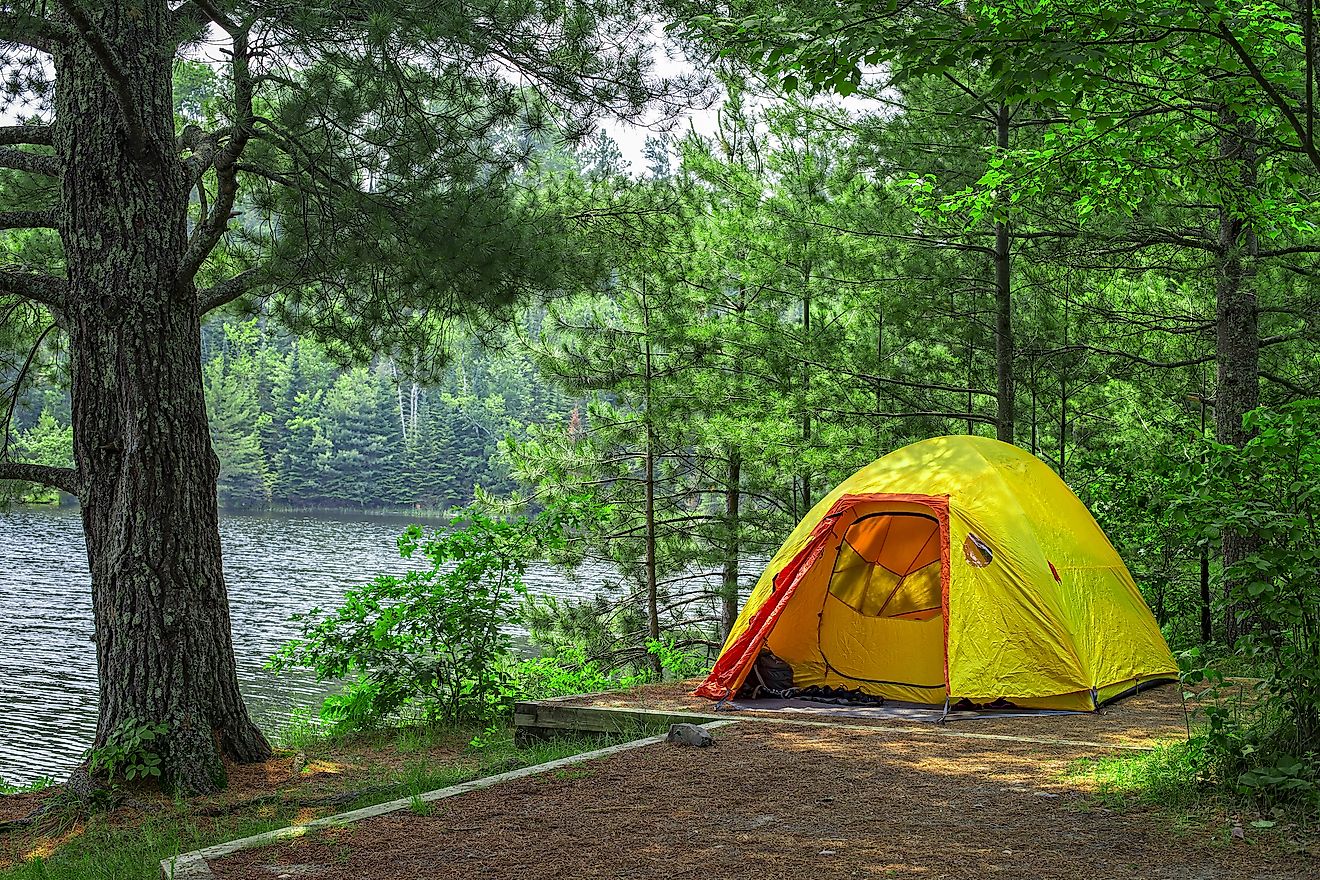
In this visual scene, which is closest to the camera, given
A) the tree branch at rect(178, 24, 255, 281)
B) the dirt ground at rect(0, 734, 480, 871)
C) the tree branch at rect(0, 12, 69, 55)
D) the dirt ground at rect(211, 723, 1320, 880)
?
the dirt ground at rect(211, 723, 1320, 880)

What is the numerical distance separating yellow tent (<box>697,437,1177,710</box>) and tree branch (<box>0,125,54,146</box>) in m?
5.57

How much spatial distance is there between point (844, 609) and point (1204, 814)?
417 cm

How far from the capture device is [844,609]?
836 cm

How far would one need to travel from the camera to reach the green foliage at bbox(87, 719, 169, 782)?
6008 mm

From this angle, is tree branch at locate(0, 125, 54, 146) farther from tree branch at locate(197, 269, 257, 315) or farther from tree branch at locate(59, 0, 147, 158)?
tree branch at locate(197, 269, 257, 315)

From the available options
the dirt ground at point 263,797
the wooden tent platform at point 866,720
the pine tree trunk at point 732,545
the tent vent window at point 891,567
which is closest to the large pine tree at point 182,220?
the dirt ground at point 263,797

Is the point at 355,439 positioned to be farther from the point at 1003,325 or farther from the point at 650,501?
the point at 1003,325

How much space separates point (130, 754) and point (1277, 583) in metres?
5.79

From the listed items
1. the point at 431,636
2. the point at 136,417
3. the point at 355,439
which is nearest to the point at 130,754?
the point at 136,417

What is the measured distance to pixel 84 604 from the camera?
78.0 feet

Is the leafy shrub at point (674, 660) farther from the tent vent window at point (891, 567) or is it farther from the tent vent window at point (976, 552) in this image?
the tent vent window at point (976, 552)

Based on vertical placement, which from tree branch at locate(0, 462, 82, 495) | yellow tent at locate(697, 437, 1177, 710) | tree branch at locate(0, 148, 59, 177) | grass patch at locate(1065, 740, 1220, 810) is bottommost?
grass patch at locate(1065, 740, 1220, 810)

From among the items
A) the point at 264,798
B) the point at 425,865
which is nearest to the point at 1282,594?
the point at 425,865

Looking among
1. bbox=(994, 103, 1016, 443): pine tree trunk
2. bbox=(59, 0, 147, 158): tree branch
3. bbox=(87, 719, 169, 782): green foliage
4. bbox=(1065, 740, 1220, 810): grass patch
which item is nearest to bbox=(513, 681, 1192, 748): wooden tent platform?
bbox=(1065, 740, 1220, 810): grass patch
